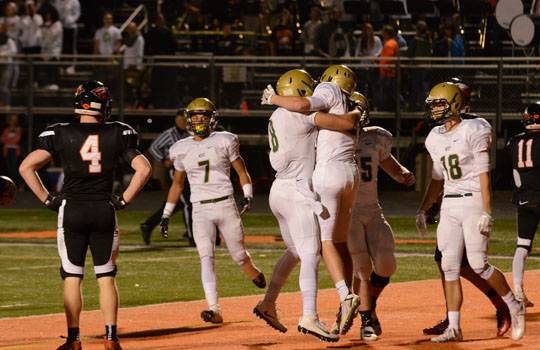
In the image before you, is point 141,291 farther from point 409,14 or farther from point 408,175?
point 409,14

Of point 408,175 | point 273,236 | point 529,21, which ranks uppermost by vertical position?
point 529,21

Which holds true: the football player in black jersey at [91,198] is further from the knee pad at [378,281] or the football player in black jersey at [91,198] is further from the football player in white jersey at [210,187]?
the knee pad at [378,281]

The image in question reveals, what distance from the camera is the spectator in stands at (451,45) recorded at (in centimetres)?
2323

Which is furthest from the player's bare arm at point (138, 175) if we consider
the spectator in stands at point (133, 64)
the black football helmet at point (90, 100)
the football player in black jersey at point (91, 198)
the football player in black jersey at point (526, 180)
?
the spectator in stands at point (133, 64)

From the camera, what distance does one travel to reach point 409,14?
2509 centimetres

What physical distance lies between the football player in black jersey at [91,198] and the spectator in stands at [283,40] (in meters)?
16.4

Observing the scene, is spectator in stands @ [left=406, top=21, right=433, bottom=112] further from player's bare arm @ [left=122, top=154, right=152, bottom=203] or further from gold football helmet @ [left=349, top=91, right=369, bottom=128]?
player's bare arm @ [left=122, top=154, right=152, bottom=203]

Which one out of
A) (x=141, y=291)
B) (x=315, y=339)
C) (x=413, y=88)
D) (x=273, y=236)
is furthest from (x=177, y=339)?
(x=413, y=88)

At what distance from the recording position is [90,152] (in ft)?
27.4

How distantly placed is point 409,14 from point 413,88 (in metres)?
2.84

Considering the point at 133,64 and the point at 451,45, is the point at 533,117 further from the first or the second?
the point at 133,64

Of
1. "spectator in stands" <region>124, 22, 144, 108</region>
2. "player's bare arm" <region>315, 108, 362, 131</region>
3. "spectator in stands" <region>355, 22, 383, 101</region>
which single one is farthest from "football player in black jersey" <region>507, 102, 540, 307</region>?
"spectator in stands" <region>124, 22, 144, 108</region>

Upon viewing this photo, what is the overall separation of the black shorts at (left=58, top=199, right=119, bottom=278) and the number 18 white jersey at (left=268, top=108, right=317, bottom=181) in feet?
4.77

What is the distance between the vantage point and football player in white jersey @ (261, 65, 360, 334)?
878 centimetres
